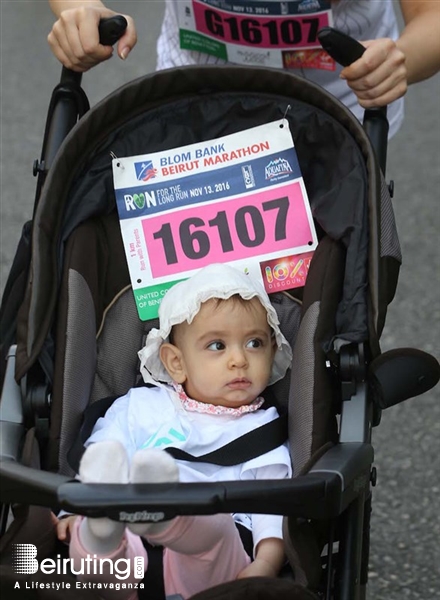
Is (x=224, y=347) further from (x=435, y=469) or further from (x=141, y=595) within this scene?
(x=435, y=469)

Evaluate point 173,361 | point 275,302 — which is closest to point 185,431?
point 173,361

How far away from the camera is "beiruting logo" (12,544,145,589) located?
2.38 metres

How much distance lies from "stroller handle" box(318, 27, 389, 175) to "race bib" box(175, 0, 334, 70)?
0.25 metres

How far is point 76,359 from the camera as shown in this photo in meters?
2.81

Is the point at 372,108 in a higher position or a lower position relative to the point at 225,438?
higher

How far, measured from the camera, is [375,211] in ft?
9.07

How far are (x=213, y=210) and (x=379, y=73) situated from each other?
0.54 meters

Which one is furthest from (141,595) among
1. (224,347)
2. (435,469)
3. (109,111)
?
(435,469)

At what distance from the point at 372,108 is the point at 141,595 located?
127cm

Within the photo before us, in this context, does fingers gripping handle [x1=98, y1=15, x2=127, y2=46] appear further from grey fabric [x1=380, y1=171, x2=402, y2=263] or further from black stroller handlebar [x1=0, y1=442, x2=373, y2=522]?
black stroller handlebar [x1=0, y1=442, x2=373, y2=522]

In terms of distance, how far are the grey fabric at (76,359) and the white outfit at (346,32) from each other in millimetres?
842

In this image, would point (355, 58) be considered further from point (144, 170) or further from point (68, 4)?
point (68, 4)

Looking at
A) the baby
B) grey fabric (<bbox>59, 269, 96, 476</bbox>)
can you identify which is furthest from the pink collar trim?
grey fabric (<bbox>59, 269, 96, 476</bbox>)

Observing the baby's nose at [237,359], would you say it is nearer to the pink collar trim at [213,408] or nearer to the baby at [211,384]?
the baby at [211,384]
